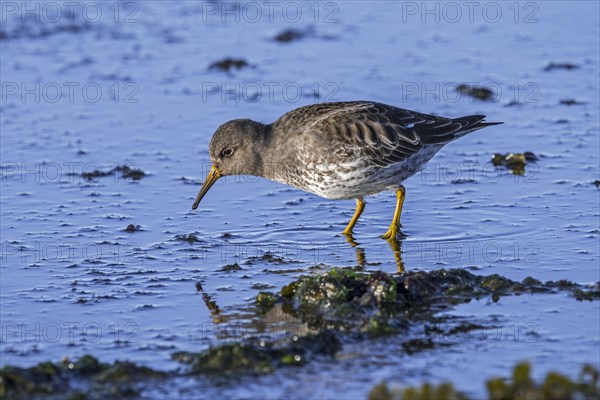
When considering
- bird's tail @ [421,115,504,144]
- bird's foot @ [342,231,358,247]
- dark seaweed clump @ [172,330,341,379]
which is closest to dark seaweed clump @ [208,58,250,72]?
bird's tail @ [421,115,504,144]

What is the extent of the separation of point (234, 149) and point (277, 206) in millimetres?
852

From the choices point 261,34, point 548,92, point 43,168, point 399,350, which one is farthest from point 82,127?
point 399,350

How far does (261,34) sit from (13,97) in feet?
13.7

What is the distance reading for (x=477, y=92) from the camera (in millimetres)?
13844

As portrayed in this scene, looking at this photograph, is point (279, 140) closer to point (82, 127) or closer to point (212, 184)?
point (212, 184)

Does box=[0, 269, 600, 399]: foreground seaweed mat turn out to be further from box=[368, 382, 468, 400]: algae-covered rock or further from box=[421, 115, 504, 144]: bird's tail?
box=[421, 115, 504, 144]: bird's tail

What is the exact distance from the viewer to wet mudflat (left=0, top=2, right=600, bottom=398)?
295 inches

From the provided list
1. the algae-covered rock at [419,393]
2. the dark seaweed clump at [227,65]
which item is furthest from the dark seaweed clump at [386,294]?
the dark seaweed clump at [227,65]

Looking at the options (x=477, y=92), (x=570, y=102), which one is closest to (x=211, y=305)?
(x=477, y=92)

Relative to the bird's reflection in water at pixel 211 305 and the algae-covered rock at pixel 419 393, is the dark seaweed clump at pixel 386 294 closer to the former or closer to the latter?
the bird's reflection in water at pixel 211 305

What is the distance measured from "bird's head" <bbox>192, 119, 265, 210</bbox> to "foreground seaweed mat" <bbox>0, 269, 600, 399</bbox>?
7.16 feet

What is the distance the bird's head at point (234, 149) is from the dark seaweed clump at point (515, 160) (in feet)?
9.29

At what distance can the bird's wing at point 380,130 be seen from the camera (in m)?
10.4

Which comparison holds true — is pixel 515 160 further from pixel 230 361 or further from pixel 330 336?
pixel 230 361
